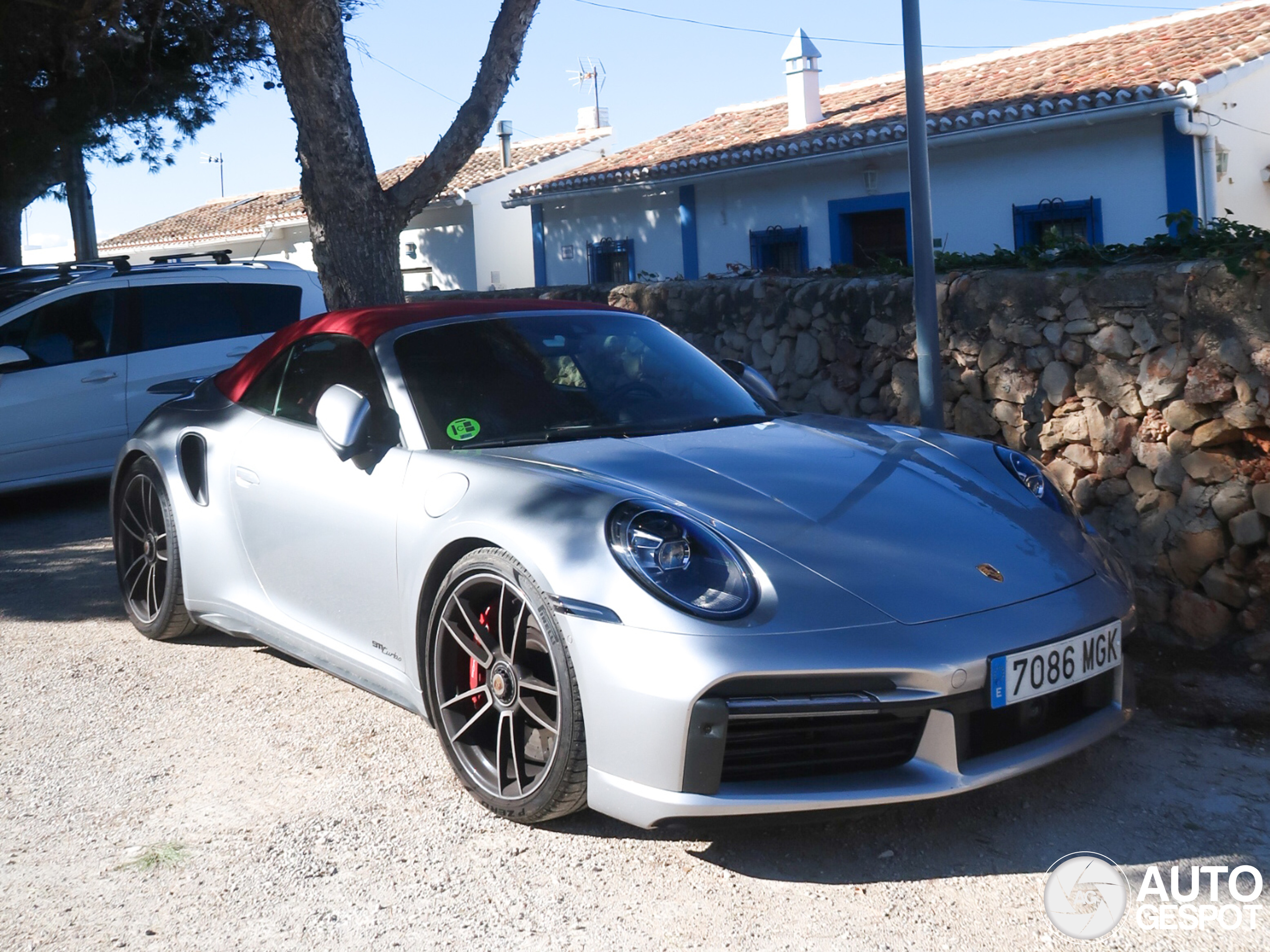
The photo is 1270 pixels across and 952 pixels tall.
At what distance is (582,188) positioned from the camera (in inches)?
760

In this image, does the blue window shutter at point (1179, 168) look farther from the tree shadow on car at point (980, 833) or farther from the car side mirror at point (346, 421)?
the car side mirror at point (346, 421)

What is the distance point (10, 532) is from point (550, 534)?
5.82 meters

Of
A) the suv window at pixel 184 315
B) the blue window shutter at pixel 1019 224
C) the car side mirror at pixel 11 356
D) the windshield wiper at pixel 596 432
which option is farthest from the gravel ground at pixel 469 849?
the blue window shutter at pixel 1019 224

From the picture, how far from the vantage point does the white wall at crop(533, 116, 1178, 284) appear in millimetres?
13000

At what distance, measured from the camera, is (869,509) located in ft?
11.0

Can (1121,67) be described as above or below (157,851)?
above

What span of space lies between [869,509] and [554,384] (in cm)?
121

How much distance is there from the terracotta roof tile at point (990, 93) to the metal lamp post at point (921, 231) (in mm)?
8388

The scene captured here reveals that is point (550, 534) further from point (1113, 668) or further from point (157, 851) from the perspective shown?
point (1113, 668)

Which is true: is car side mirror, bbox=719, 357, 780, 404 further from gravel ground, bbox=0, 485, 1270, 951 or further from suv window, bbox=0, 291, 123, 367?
suv window, bbox=0, 291, 123, 367

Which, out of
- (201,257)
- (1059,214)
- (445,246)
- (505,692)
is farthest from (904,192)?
(445,246)

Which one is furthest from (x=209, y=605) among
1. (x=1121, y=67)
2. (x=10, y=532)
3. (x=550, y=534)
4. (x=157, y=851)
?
(x=1121, y=67)

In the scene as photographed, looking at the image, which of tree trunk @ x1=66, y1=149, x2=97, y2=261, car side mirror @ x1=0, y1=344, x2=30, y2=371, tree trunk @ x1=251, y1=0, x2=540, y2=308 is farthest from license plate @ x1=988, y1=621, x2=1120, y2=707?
tree trunk @ x1=66, y1=149, x2=97, y2=261

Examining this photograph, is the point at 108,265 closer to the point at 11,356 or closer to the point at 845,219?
the point at 11,356
